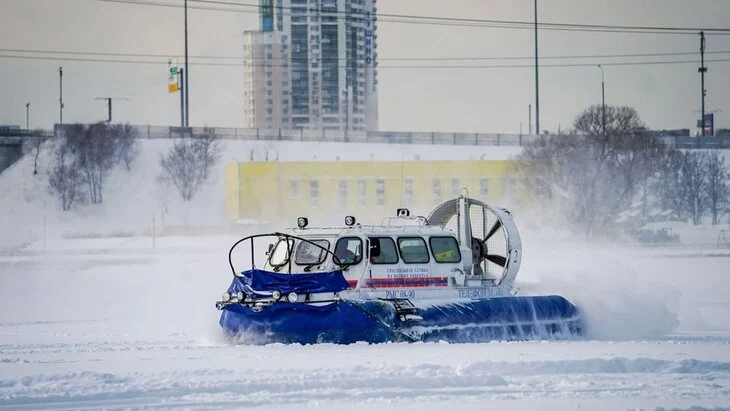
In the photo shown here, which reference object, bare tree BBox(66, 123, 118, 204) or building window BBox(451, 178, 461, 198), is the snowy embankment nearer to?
bare tree BBox(66, 123, 118, 204)

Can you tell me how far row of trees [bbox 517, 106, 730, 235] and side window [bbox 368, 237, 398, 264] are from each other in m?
36.4

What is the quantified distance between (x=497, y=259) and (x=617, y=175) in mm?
39434

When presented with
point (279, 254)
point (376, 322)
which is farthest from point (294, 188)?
point (376, 322)

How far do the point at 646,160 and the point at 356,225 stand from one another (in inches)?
1702

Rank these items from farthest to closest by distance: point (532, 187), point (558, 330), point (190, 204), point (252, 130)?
point (252, 130), point (190, 204), point (532, 187), point (558, 330)

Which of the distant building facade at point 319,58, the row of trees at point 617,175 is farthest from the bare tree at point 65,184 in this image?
the distant building facade at point 319,58

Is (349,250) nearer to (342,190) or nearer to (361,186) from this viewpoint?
(342,190)

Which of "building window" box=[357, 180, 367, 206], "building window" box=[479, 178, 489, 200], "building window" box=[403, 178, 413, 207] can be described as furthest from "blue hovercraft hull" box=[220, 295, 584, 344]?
"building window" box=[357, 180, 367, 206]

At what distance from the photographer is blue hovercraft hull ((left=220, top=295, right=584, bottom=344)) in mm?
17125

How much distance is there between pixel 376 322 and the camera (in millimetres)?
17359

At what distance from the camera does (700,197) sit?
60.3 m

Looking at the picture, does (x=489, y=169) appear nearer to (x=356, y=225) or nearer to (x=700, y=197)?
(x=700, y=197)

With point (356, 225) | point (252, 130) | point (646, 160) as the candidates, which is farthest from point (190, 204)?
point (356, 225)

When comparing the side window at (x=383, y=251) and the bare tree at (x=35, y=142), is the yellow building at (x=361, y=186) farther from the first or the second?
the side window at (x=383, y=251)
